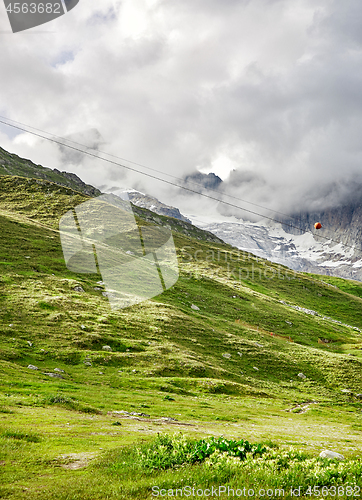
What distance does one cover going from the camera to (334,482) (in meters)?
7.21

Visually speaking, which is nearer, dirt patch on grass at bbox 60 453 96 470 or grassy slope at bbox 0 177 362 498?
dirt patch on grass at bbox 60 453 96 470

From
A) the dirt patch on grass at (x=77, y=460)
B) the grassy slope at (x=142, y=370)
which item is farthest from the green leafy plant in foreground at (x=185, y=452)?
the grassy slope at (x=142, y=370)

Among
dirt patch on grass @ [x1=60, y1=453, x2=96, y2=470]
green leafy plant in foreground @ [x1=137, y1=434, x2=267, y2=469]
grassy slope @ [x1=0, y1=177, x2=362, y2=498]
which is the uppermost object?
Result: green leafy plant in foreground @ [x1=137, y1=434, x2=267, y2=469]

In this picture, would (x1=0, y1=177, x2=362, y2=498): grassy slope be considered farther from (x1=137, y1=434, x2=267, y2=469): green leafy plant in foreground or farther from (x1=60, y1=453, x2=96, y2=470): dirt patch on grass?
(x1=137, y1=434, x2=267, y2=469): green leafy plant in foreground

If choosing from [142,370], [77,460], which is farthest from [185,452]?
[142,370]

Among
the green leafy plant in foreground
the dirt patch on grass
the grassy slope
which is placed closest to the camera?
the green leafy plant in foreground

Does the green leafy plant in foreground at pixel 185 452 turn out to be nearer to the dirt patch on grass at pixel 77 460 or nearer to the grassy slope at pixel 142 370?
the dirt patch on grass at pixel 77 460

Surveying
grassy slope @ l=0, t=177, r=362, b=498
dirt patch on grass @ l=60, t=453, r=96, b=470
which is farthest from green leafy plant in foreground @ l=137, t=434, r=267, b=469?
grassy slope @ l=0, t=177, r=362, b=498

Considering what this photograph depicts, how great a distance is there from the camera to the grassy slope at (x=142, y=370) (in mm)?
14664

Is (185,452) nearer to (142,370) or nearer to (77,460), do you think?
(77,460)

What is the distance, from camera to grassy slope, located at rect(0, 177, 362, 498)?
14664 mm

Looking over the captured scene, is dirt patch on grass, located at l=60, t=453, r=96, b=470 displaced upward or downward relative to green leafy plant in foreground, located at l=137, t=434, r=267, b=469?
downward

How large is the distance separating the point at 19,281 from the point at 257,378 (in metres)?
46.2

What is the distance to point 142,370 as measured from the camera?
120ft
